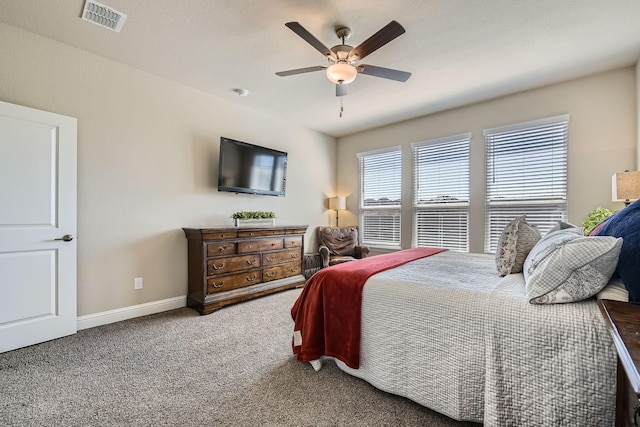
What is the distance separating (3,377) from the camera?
6.15ft

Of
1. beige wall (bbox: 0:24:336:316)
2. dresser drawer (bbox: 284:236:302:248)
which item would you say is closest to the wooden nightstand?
dresser drawer (bbox: 284:236:302:248)

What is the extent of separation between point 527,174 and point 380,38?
2.91m

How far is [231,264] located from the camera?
134 inches

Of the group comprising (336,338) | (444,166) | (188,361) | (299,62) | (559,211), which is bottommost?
(188,361)

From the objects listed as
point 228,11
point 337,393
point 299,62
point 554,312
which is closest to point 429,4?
point 299,62

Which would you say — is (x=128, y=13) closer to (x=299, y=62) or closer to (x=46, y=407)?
(x=299, y=62)

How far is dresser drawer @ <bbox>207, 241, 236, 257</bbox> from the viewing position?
3207 millimetres

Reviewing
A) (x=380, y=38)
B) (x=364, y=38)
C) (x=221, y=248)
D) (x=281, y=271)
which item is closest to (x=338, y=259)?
(x=281, y=271)

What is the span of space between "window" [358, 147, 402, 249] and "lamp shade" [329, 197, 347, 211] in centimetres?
36

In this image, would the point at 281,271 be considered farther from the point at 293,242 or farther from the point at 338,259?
the point at 338,259

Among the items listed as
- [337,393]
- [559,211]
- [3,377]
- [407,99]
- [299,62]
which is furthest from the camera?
[407,99]

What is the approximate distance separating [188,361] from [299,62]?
9.73 feet

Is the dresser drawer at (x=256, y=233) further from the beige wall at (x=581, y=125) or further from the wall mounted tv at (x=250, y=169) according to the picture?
the beige wall at (x=581, y=125)

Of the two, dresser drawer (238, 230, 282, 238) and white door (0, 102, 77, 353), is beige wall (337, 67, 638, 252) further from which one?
white door (0, 102, 77, 353)
